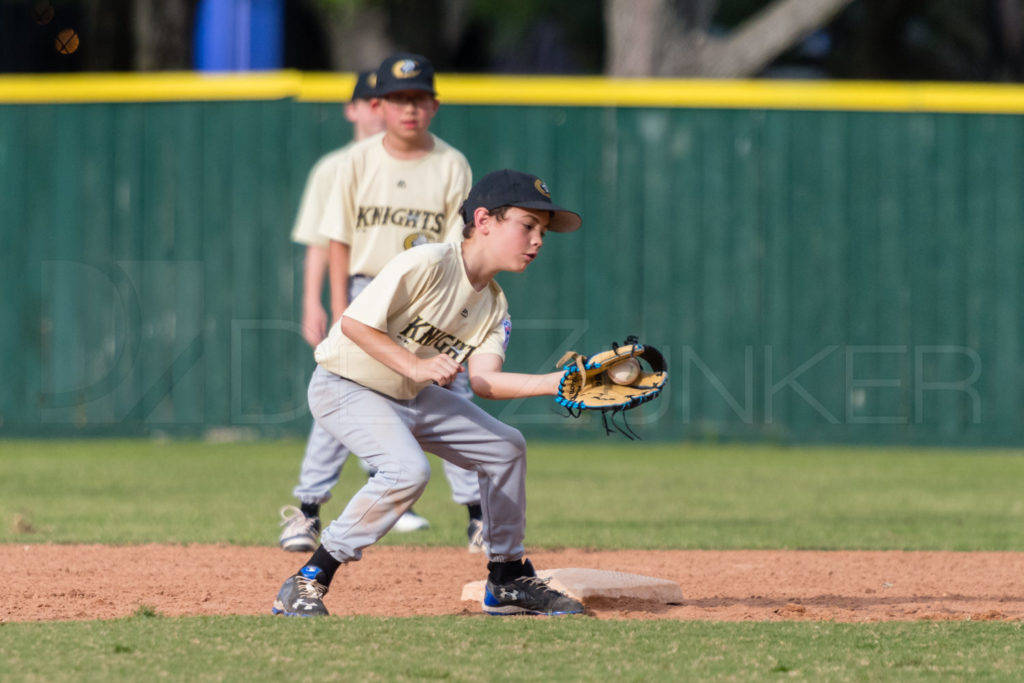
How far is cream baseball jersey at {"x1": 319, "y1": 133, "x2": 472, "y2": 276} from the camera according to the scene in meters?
6.89

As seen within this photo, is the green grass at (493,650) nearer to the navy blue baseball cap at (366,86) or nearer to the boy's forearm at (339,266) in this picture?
the boy's forearm at (339,266)

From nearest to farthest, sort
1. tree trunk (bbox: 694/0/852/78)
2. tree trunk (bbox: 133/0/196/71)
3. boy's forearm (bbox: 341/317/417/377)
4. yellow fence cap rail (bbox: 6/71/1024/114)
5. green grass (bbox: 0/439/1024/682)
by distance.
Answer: green grass (bbox: 0/439/1024/682) → boy's forearm (bbox: 341/317/417/377) → yellow fence cap rail (bbox: 6/71/1024/114) → tree trunk (bbox: 694/0/852/78) → tree trunk (bbox: 133/0/196/71)

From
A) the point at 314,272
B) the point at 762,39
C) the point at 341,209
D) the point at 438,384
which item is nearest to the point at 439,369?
the point at 438,384

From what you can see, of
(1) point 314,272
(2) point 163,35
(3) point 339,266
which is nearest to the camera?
(3) point 339,266

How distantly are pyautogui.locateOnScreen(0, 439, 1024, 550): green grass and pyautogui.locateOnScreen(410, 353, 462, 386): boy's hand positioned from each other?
2.57 metres

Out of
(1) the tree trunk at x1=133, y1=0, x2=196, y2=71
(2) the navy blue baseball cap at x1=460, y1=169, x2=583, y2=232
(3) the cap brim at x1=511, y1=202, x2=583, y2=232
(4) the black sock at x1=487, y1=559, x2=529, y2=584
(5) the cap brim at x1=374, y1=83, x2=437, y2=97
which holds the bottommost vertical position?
(4) the black sock at x1=487, y1=559, x2=529, y2=584

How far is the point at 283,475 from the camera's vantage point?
34.4 ft

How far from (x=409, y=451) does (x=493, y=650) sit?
911 millimetres

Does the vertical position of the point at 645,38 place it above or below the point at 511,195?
above

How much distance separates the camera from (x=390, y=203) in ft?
22.7

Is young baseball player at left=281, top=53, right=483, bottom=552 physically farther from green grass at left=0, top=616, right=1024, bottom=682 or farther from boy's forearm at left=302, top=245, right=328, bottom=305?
green grass at left=0, top=616, right=1024, bottom=682

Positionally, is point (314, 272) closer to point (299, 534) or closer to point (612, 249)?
point (299, 534)

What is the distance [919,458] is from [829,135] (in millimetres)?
2883

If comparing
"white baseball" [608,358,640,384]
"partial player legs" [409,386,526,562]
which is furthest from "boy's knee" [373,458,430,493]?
"white baseball" [608,358,640,384]
